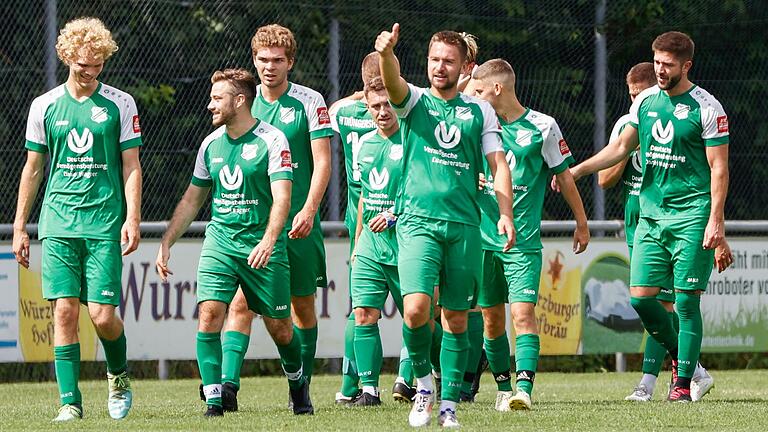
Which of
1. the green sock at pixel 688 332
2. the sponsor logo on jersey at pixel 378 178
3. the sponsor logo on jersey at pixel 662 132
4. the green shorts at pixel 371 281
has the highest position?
the sponsor logo on jersey at pixel 662 132

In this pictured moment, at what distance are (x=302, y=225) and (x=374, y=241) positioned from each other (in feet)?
1.58

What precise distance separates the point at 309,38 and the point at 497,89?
15.7 feet

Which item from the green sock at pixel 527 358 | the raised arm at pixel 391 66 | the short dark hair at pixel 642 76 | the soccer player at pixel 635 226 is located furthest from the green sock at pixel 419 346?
the short dark hair at pixel 642 76

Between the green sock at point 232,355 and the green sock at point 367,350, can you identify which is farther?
the green sock at point 367,350

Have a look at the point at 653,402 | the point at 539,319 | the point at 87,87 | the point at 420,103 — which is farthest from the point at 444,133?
the point at 539,319

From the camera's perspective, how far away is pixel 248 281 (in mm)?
8359

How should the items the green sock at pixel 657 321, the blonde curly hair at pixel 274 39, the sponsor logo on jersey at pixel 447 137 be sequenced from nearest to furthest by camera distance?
the sponsor logo on jersey at pixel 447 137
the blonde curly hair at pixel 274 39
the green sock at pixel 657 321

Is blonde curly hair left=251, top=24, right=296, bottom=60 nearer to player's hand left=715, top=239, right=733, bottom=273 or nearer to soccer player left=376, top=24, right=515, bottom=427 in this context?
soccer player left=376, top=24, right=515, bottom=427

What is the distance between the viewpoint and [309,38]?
542 inches

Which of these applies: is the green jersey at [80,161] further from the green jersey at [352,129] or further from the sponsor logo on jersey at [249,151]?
the green jersey at [352,129]

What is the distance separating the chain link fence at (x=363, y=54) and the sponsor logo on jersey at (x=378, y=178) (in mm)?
4475

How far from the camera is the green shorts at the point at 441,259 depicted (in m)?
7.58

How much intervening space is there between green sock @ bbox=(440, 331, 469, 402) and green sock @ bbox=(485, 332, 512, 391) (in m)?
1.46

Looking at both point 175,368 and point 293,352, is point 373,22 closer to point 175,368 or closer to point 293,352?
point 175,368
